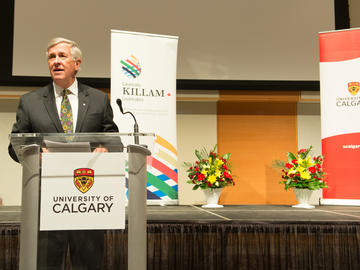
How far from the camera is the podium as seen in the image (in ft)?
3.96

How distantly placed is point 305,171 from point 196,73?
246cm

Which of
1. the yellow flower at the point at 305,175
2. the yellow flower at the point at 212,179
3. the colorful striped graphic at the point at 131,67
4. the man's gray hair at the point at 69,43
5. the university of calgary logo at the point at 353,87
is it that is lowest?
the yellow flower at the point at 212,179

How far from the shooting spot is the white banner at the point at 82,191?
3.98 feet

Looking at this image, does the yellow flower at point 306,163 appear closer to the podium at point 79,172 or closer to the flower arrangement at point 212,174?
the flower arrangement at point 212,174

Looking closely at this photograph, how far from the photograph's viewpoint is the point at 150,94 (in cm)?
379

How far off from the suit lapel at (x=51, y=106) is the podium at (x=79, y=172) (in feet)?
2.47

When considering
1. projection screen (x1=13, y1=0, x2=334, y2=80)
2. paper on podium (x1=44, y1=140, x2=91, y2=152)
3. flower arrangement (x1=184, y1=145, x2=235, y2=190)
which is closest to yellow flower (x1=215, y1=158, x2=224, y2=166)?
flower arrangement (x1=184, y1=145, x2=235, y2=190)

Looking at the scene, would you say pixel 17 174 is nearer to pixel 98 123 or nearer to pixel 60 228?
pixel 98 123

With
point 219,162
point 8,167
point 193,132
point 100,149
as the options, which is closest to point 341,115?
point 219,162

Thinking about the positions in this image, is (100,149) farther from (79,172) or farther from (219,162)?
(219,162)

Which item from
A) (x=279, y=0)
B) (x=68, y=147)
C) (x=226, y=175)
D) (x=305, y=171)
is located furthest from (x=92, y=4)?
(x=68, y=147)

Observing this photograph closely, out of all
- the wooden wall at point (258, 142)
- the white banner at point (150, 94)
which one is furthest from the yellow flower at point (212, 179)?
the wooden wall at point (258, 142)

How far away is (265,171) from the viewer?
6.12 meters

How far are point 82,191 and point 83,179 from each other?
0.04 m
